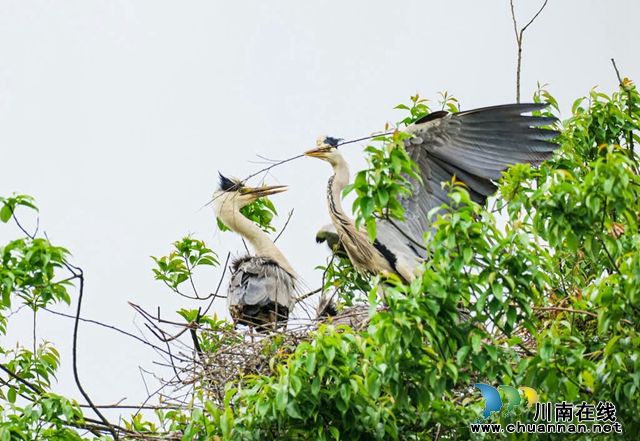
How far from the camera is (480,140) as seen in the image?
5.70 metres

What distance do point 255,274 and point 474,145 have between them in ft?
5.23

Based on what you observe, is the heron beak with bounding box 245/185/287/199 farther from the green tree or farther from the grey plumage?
the green tree

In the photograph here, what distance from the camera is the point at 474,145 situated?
5688 mm

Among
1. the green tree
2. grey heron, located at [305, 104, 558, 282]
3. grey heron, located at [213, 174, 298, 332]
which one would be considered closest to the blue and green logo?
the green tree

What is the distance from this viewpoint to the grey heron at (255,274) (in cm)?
614

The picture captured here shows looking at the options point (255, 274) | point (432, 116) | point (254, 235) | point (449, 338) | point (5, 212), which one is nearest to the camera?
point (449, 338)

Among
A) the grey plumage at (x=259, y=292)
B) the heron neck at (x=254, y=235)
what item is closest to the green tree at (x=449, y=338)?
the grey plumage at (x=259, y=292)

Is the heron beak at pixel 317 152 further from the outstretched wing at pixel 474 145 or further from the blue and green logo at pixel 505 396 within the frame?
the blue and green logo at pixel 505 396

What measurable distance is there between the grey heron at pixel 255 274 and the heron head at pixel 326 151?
49 cm

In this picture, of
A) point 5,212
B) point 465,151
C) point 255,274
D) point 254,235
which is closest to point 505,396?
point 5,212

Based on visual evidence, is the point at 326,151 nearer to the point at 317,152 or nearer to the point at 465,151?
the point at 317,152

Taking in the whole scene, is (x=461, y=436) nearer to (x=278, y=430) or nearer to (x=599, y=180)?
(x=278, y=430)

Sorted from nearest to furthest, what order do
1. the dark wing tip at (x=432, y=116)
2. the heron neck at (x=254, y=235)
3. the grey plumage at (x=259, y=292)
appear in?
the dark wing tip at (x=432, y=116) < the grey plumage at (x=259, y=292) < the heron neck at (x=254, y=235)

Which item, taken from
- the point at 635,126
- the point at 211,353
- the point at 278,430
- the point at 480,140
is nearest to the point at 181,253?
the point at 211,353
